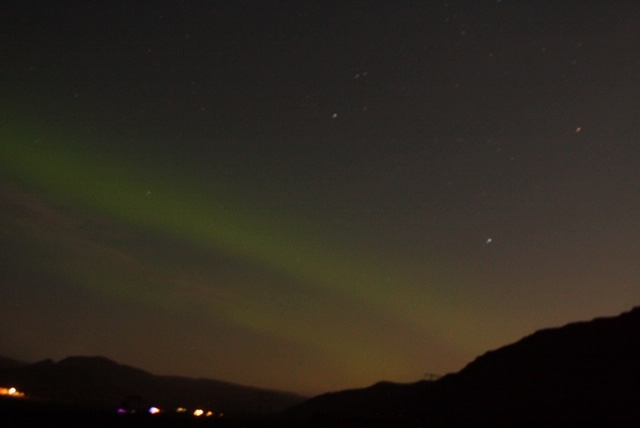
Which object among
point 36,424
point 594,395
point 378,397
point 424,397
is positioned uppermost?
point 378,397

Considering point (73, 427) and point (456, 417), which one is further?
point (456, 417)

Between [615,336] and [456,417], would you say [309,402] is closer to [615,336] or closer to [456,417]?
[615,336]

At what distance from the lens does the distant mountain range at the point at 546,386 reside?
46.7 metres

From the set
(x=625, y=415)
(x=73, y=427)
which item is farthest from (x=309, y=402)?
(x=73, y=427)

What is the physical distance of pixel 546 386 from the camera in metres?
59.9

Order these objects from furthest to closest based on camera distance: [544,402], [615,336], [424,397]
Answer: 1. [424,397]
2. [615,336]
3. [544,402]

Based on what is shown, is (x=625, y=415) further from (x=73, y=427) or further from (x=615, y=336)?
(x=73, y=427)

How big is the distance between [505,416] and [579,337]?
2379 centimetres

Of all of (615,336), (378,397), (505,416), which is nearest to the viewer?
(505,416)

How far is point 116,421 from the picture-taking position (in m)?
35.9

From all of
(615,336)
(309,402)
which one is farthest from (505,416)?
(309,402)

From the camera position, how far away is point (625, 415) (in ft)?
145

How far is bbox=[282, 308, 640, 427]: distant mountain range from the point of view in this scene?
46719 mm

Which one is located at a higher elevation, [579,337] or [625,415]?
[579,337]
